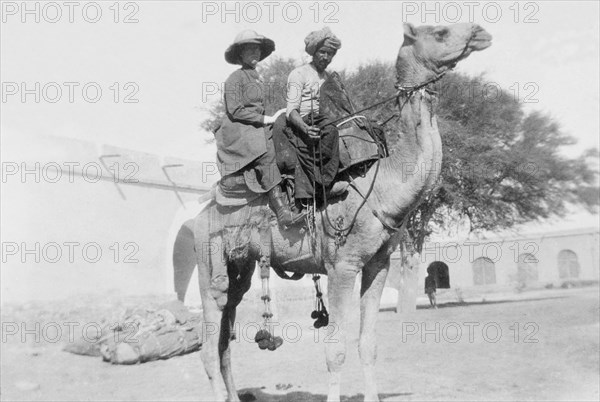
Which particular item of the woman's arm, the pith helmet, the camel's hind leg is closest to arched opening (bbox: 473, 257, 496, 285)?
the camel's hind leg

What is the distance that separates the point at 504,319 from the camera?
17734mm

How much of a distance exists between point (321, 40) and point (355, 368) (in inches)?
234

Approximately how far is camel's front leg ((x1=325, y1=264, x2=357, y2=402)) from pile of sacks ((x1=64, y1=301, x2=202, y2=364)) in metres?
8.32

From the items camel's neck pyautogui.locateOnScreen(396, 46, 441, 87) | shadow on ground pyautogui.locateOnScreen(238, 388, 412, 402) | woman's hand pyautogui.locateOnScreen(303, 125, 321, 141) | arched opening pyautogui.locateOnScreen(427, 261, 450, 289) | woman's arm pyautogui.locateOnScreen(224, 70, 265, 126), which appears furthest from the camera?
arched opening pyautogui.locateOnScreen(427, 261, 450, 289)

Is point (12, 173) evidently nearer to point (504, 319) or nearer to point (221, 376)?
point (221, 376)

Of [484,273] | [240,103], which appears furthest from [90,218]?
[484,273]

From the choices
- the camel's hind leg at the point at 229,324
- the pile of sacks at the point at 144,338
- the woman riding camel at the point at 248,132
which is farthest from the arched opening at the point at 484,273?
the woman riding camel at the point at 248,132

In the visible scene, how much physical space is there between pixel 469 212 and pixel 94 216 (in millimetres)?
14115

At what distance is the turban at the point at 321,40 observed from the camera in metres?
6.10

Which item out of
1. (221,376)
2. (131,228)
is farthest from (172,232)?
(221,376)

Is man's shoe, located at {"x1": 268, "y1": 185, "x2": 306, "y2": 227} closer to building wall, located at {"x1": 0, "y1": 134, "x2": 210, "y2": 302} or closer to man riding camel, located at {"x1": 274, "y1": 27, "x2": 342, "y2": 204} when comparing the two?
man riding camel, located at {"x1": 274, "y1": 27, "x2": 342, "y2": 204}

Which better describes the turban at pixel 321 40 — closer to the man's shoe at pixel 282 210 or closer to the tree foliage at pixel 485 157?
the man's shoe at pixel 282 210

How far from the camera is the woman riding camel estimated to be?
6262mm

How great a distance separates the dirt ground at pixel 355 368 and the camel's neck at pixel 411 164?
1192 millimetres
